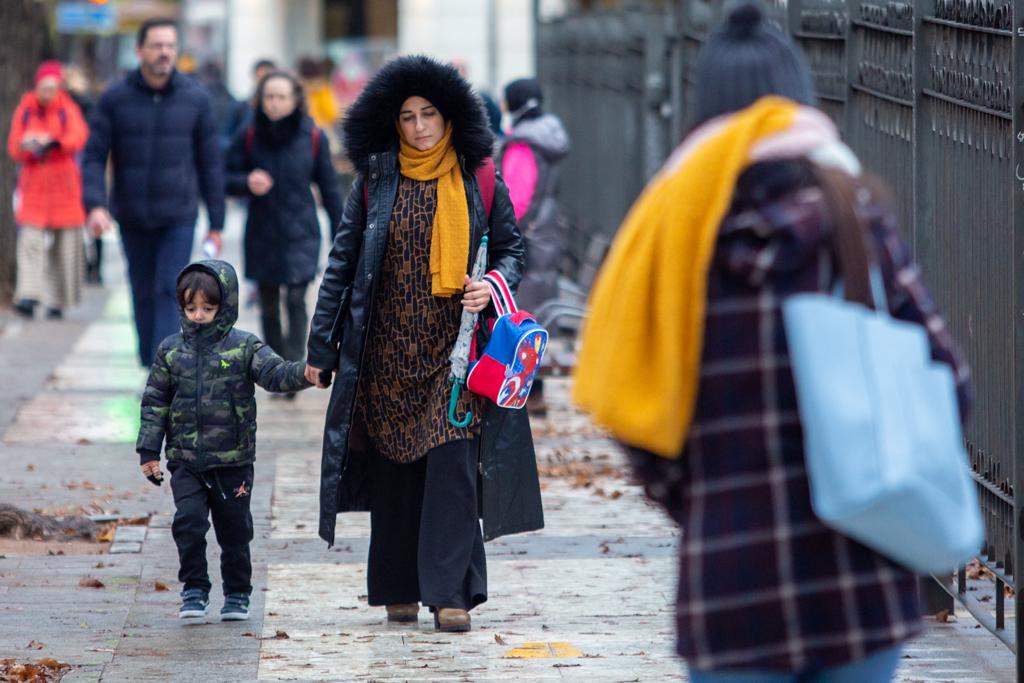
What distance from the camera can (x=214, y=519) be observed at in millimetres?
6375

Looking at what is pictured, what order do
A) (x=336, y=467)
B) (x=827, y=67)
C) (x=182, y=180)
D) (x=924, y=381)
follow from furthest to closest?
(x=182, y=180) < (x=827, y=67) < (x=336, y=467) < (x=924, y=381)

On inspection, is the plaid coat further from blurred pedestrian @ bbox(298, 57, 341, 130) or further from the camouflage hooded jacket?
blurred pedestrian @ bbox(298, 57, 341, 130)

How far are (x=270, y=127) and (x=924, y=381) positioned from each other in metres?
8.56

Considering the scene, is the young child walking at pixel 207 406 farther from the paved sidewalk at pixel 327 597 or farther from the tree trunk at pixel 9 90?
the tree trunk at pixel 9 90

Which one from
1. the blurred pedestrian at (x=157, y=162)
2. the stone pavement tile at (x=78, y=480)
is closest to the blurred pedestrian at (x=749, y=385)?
the stone pavement tile at (x=78, y=480)

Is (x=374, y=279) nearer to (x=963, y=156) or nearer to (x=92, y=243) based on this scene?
(x=963, y=156)

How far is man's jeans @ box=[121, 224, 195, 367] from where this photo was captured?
1091 cm

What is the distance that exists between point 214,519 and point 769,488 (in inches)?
142

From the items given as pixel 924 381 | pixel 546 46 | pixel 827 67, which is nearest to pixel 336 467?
pixel 827 67

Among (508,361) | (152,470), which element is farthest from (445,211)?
(152,470)

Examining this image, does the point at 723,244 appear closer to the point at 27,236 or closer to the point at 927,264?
the point at 927,264

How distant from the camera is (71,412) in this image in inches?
435

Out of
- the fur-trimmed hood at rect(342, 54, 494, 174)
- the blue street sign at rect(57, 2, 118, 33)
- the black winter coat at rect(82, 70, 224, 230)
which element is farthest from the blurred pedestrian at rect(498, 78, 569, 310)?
the blue street sign at rect(57, 2, 118, 33)

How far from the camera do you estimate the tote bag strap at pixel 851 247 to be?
3043mm
